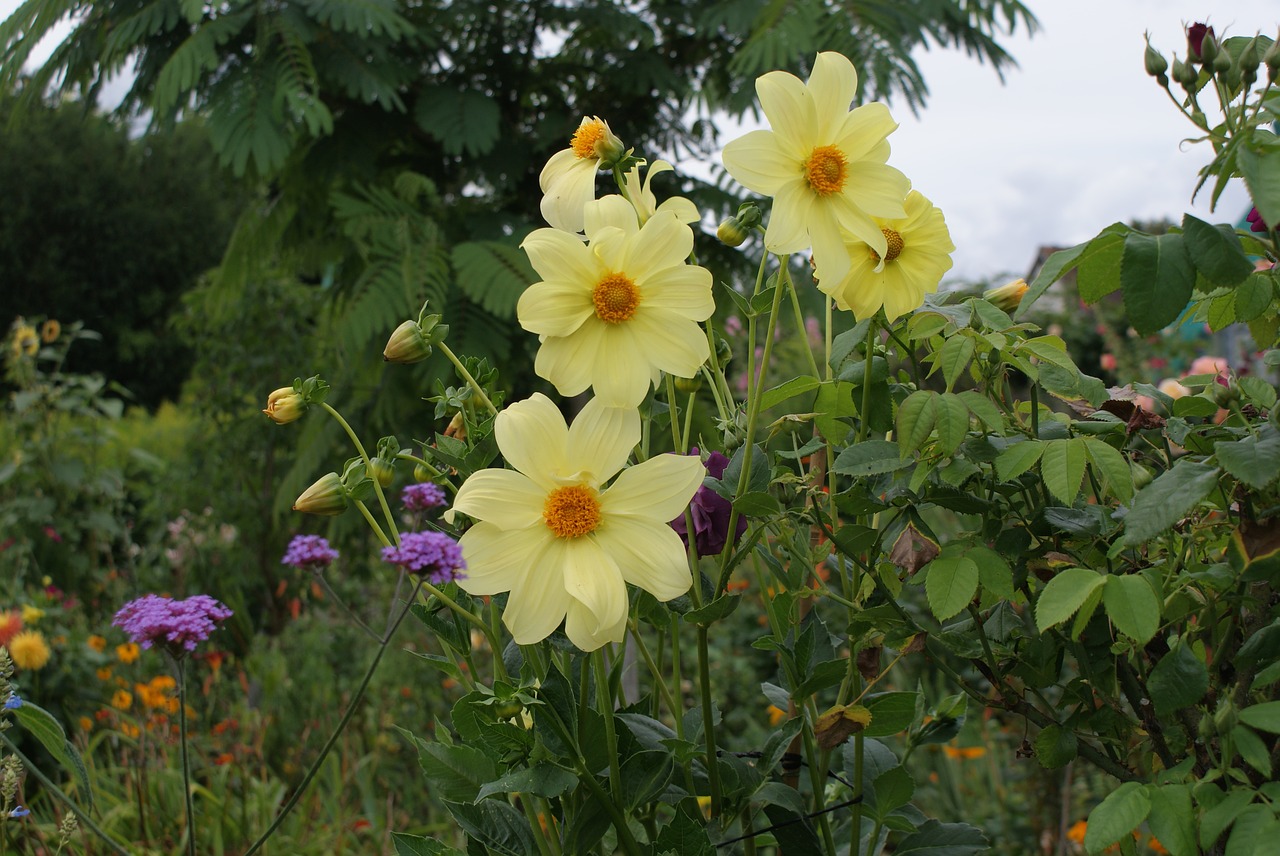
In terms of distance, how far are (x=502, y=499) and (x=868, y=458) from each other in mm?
261

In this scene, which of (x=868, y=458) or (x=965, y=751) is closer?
(x=868, y=458)

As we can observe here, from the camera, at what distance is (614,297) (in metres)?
0.66

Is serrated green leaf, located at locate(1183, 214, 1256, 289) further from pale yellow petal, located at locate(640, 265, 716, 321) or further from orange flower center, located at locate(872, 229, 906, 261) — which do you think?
pale yellow petal, located at locate(640, 265, 716, 321)

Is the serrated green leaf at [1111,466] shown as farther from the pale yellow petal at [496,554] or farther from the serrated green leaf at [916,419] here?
the pale yellow petal at [496,554]

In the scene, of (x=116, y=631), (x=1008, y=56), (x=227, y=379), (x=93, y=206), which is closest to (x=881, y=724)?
(x=1008, y=56)

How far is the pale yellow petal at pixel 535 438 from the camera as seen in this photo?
0.64 m

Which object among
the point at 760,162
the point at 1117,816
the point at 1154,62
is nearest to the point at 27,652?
the point at 760,162

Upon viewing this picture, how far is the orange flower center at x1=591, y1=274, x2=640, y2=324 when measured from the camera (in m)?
0.66

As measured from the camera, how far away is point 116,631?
3.24 metres

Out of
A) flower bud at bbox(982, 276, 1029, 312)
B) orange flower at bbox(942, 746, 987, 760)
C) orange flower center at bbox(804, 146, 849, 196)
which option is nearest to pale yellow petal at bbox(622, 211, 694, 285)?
orange flower center at bbox(804, 146, 849, 196)

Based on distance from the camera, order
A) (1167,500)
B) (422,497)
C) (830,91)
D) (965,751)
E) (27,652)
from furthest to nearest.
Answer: (965,751) < (27,652) < (422,497) < (830,91) < (1167,500)

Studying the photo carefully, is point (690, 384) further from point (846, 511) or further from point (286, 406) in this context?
point (286, 406)

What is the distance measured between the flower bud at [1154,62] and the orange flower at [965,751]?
206 centimetres

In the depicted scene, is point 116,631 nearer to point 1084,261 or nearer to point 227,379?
point 227,379
